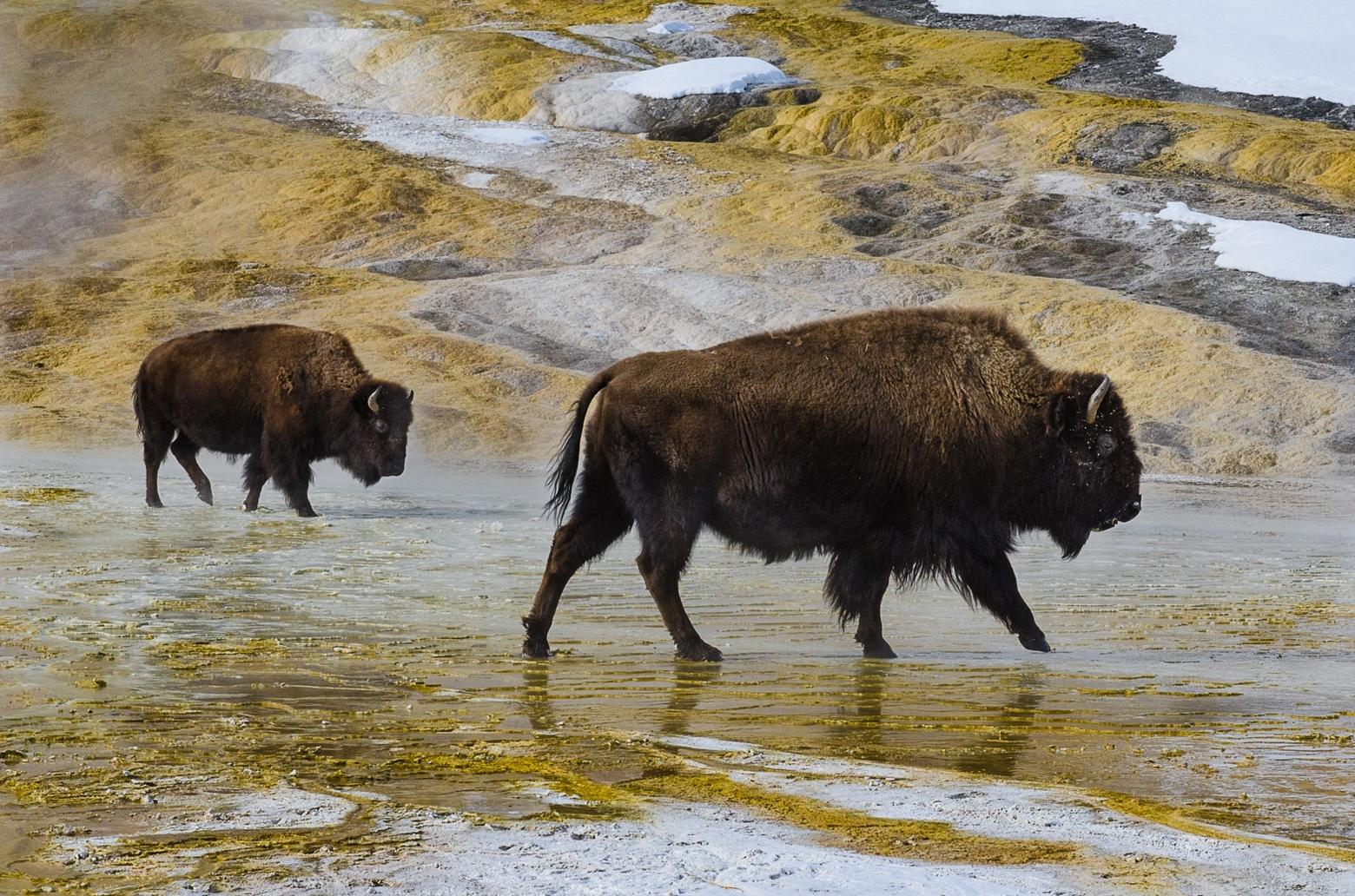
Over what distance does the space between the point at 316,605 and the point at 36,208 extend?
34816mm

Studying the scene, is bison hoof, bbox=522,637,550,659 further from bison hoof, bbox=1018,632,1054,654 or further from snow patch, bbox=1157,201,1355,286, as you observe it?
snow patch, bbox=1157,201,1355,286

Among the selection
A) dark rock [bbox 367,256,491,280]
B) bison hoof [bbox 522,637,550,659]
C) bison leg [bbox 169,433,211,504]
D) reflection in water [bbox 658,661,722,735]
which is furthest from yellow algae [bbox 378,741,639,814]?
dark rock [bbox 367,256,491,280]

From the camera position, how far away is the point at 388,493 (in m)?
16.2

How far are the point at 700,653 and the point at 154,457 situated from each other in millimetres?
8988

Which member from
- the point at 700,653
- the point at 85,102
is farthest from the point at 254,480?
the point at 85,102

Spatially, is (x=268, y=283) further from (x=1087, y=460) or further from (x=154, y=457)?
(x=1087, y=460)

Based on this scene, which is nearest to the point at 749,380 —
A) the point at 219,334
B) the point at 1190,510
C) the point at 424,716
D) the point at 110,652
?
the point at 424,716

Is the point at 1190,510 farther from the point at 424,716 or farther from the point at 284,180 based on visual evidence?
the point at 284,180

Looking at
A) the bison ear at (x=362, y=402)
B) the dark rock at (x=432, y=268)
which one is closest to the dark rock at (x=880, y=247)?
the dark rock at (x=432, y=268)

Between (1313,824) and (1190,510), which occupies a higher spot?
(1313,824)

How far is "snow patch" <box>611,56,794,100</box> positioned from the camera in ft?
155

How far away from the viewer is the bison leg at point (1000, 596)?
23.7 feet

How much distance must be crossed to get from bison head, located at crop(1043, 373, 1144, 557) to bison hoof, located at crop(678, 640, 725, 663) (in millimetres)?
1939

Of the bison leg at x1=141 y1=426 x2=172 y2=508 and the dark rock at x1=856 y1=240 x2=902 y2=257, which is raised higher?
the dark rock at x1=856 y1=240 x2=902 y2=257
